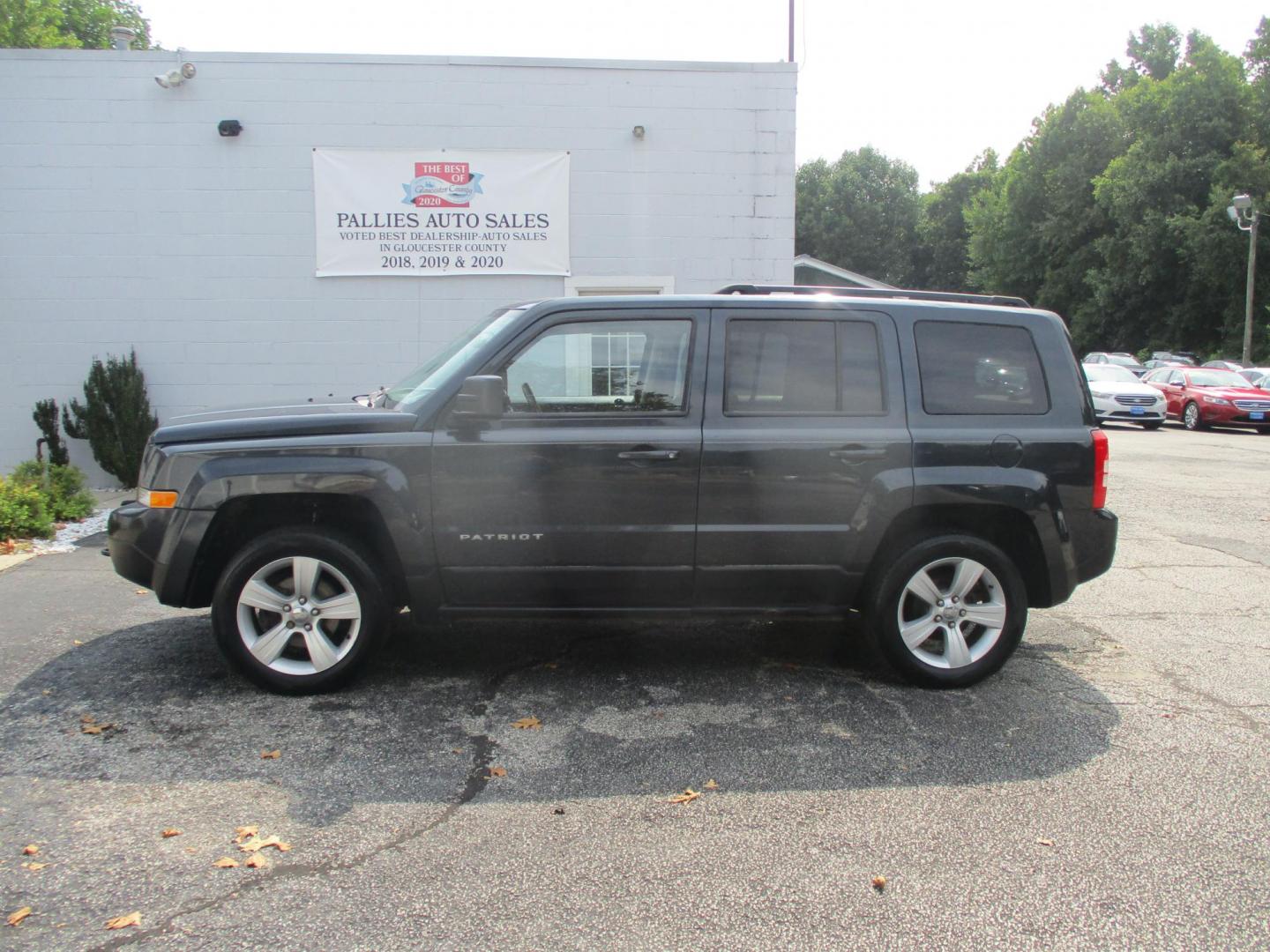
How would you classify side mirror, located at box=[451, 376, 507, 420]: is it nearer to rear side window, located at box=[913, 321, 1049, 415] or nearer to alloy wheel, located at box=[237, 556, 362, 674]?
alloy wheel, located at box=[237, 556, 362, 674]

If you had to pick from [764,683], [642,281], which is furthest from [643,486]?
[642,281]

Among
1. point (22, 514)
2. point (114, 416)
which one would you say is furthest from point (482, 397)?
point (114, 416)

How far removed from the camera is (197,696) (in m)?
4.66

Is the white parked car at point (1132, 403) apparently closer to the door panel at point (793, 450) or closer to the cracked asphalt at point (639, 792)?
the cracked asphalt at point (639, 792)

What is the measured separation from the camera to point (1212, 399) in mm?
23188

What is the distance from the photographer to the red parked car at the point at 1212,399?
2253cm

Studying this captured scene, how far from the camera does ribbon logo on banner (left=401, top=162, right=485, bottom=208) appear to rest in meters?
10.8

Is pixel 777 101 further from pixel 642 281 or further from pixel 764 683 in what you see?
pixel 764 683

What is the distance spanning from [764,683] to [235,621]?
2480 mm

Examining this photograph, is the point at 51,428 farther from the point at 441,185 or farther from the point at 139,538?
the point at 139,538

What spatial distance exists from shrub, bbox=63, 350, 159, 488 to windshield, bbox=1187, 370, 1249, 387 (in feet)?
75.4

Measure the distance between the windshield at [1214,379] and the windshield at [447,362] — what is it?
23714 millimetres

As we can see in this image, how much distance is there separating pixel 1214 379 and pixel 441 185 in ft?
69.1

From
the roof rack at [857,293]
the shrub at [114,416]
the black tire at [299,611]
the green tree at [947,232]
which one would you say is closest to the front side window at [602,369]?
the roof rack at [857,293]
